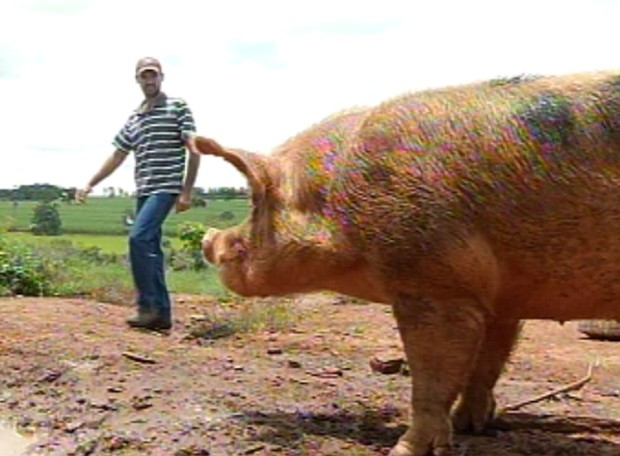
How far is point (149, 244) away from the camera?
30.7 ft

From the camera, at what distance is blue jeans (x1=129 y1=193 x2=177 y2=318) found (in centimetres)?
924

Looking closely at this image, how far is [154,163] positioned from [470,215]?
179 inches

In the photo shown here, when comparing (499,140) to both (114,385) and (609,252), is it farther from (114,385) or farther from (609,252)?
(114,385)

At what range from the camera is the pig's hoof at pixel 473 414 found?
6258 mm

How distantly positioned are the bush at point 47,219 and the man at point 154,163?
583 inches

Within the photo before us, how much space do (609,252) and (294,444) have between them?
1858 millimetres

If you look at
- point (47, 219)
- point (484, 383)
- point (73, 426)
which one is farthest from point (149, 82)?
point (47, 219)

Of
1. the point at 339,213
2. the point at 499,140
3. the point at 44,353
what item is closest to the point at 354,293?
the point at 339,213

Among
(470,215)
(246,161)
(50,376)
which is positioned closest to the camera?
(470,215)

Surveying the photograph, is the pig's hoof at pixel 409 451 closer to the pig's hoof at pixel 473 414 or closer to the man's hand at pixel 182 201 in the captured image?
Result: the pig's hoof at pixel 473 414

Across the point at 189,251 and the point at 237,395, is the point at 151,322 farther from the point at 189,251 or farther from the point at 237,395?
the point at 189,251

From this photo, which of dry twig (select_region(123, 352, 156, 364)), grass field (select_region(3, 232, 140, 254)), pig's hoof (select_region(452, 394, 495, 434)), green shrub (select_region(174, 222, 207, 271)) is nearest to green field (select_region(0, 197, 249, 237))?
grass field (select_region(3, 232, 140, 254))

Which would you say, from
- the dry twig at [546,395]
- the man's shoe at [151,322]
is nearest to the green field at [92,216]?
the man's shoe at [151,322]

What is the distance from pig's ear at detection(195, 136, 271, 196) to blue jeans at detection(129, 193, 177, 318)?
314cm
